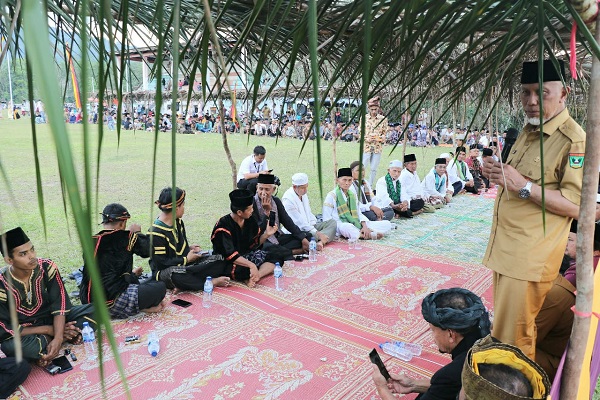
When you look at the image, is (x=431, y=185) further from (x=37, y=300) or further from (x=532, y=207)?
(x=37, y=300)

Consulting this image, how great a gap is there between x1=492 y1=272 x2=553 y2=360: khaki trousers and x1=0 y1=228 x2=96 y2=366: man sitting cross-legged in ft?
6.29

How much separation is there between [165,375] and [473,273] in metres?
2.72

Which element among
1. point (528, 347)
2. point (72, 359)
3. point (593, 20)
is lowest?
point (72, 359)

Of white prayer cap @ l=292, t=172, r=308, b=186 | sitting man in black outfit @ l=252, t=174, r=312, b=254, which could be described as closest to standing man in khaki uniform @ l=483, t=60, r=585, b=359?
sitting man in black outfit @ l=252, t=174, r=312, b=254

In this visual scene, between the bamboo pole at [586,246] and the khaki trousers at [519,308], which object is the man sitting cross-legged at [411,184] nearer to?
the khaki trousers at [519,308]

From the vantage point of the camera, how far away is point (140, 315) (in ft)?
9.90

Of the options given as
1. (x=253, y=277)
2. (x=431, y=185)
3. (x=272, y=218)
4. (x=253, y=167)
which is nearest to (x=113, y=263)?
(x=253, y=277)

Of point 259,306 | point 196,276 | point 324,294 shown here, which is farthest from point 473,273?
point 196,276

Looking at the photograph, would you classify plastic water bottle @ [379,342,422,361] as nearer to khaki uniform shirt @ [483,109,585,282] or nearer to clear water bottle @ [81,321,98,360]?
khaki uniform shirt @ [483,109,585,282]

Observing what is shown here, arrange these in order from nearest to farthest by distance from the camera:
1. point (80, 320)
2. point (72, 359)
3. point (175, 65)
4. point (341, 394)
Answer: point (175, 65) → point (341, 394) → point (72, 359) → point (80, 320)

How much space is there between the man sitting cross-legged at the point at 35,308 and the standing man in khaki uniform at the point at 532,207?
1947mm

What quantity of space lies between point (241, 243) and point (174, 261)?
61 centimetres

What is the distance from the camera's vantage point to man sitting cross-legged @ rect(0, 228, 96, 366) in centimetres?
230

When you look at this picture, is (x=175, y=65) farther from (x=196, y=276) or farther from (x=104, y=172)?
(x=104, y=172)
